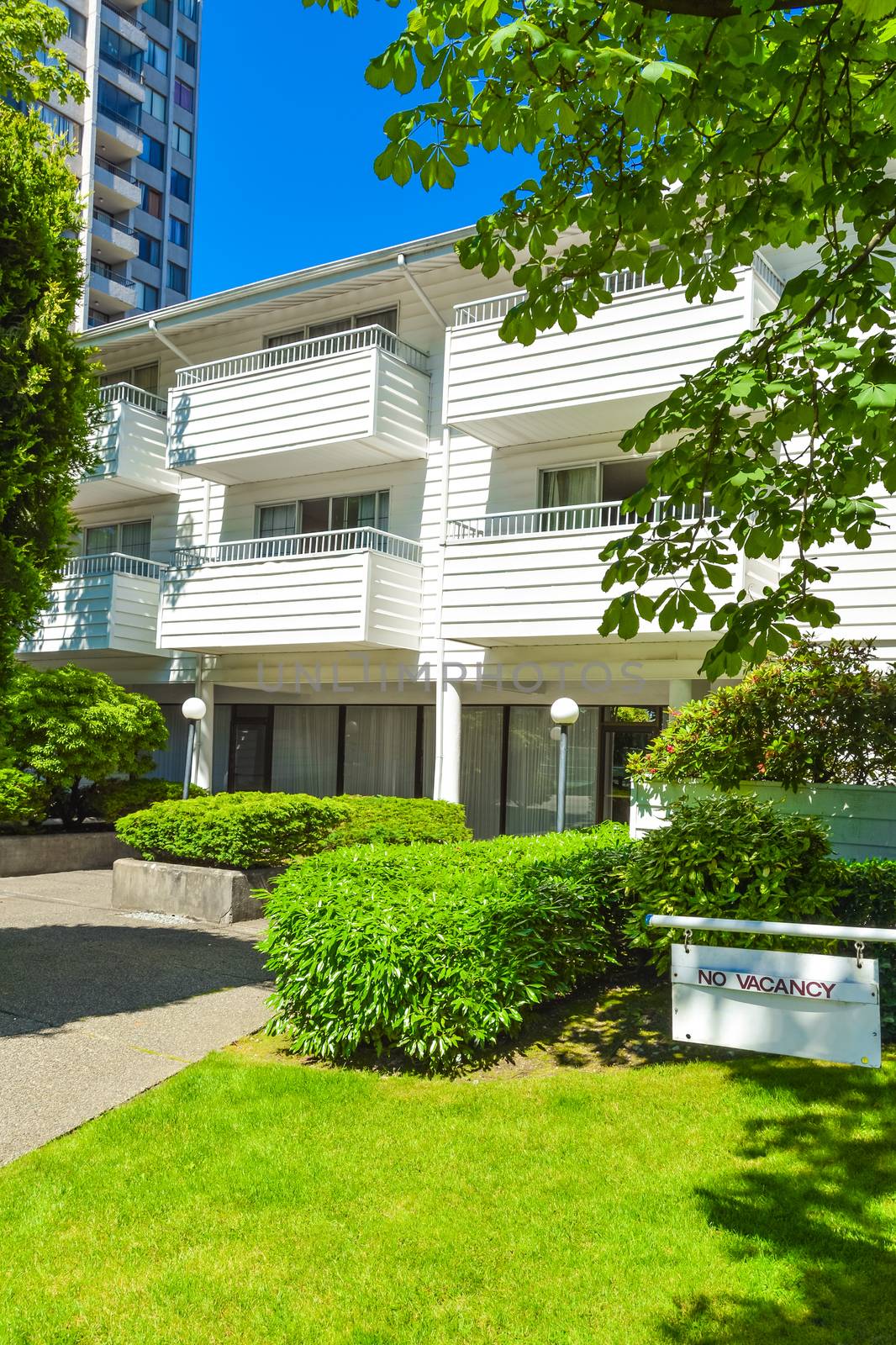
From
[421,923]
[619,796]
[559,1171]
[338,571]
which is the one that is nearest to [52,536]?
[421,923]

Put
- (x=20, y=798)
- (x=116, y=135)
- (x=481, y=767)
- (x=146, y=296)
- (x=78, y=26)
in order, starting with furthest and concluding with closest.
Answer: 1. (x=146, y=296)
2. (x=116, y=135)
3. (x=78, y=26)
4. (x=481, y=767)
5. (x=20, y=798)

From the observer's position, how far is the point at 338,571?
53.9 feet

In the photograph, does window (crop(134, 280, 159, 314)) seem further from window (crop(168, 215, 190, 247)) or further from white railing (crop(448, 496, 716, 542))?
white railing (crop(448, 496, 716, 542))

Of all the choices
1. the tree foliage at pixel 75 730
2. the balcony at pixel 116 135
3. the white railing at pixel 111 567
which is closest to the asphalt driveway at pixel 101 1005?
the tree foliage at pixel 75 730

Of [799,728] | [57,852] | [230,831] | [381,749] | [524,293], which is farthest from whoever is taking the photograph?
[381,749]

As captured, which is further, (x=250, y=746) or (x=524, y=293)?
(x=250, y=746)

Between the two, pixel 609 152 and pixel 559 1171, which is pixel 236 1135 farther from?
pixel 609 152

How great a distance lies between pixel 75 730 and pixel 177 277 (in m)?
41.6

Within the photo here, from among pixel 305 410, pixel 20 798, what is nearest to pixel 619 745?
pixel 305 410

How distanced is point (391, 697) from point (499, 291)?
724 centimetres

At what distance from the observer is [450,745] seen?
53.9 ft

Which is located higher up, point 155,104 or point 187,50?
point 187,50

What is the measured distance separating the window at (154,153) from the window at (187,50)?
5.44m

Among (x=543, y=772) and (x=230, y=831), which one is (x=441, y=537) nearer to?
(x=543, y=772)
